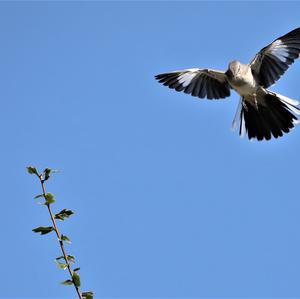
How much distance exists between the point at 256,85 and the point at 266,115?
1.94ft

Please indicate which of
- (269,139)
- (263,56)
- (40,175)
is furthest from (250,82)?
(40,175)

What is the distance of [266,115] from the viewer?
806 cm

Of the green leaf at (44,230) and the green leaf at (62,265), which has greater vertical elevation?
the green leaf at (44,230)

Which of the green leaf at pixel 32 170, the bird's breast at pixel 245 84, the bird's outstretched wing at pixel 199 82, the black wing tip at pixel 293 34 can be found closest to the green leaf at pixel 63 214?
the green leaf at pixel 32 170

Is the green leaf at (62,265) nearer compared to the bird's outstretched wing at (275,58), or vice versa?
the green leaf at (62,265)

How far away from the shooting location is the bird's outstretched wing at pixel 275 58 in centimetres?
753

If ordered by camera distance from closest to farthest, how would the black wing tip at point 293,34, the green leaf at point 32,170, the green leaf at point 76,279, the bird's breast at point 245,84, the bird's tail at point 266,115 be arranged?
the green leaf at point 76,279
the green leaf at point 32,170
the bird's breast at point 245,84
the black wing tip at point 293,34
the bird's tail at point 266,115

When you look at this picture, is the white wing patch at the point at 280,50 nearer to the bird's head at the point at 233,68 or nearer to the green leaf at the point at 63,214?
the bird's head at the point at 233,68

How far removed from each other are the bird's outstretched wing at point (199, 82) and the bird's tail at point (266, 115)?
41cm

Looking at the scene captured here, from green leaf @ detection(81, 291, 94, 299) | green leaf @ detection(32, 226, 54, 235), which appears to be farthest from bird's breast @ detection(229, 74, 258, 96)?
green leaf @ detection(81, 291, 94, 299)

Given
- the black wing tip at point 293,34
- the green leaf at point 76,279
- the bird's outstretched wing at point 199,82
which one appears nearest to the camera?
the green leaf at point 76,279

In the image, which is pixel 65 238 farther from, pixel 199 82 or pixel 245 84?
pixel 199 82

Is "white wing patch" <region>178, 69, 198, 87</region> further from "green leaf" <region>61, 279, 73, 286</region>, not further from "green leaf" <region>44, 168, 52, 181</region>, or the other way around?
"green leaf" <region>61, 279, 73, 286</region>

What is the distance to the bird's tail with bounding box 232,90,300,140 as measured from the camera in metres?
7.88
